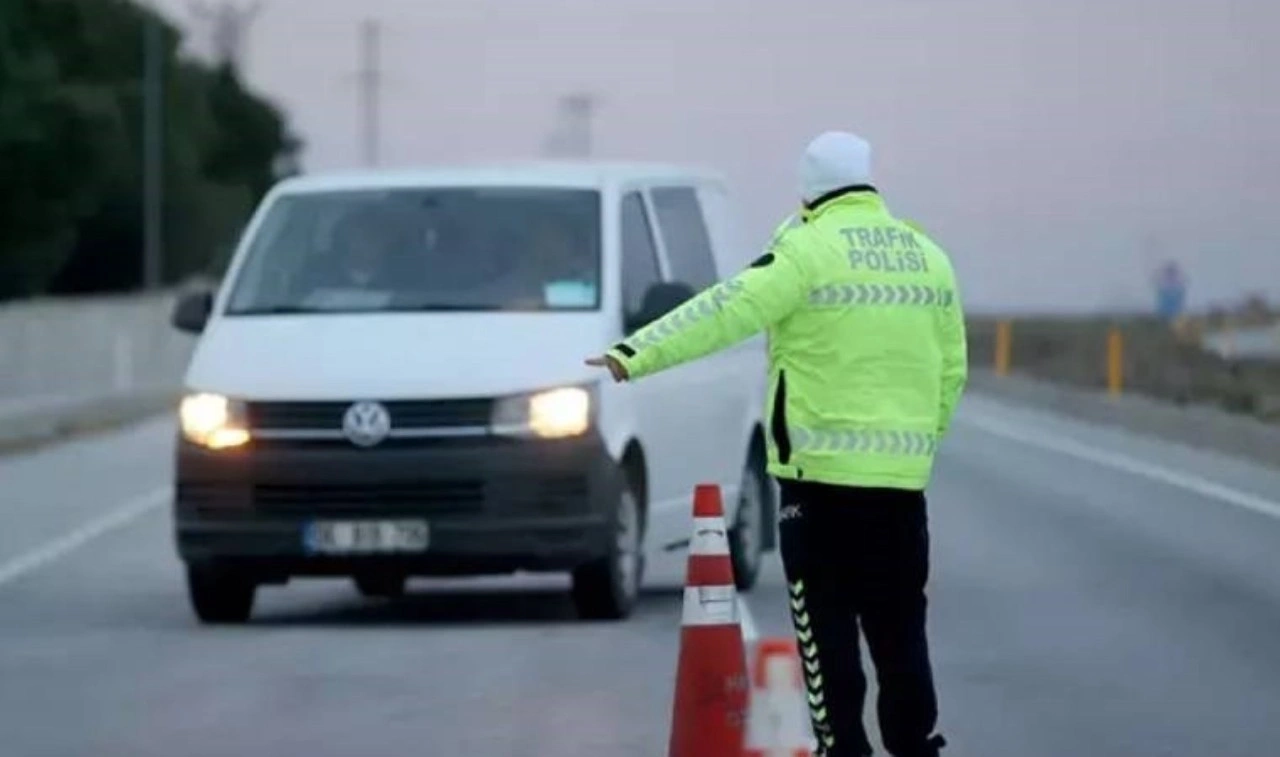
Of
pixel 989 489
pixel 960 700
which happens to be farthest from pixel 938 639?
pixel 989 489

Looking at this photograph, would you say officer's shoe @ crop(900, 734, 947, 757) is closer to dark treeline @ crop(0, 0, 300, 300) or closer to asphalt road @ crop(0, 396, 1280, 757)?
asphalt road @ crop(0, 396, 1280, 757)

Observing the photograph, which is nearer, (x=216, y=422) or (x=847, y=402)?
(x=847, y=402)

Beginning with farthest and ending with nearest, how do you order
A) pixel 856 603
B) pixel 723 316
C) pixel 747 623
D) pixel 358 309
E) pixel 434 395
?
pixel 358 309 → pixel 747 623 → pixel 434 395 → pixel 856 603 → pixel 723 316

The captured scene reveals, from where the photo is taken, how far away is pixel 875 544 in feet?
33.0

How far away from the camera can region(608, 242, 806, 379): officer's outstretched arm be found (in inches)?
388

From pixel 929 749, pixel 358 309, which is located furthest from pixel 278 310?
pixel 929 749

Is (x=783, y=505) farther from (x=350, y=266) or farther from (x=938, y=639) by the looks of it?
(x=350, y=266)

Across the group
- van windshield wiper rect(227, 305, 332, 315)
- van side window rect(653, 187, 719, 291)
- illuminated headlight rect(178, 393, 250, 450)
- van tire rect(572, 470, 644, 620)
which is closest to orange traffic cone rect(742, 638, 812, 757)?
van tire rect(572, 470, 644, 620)

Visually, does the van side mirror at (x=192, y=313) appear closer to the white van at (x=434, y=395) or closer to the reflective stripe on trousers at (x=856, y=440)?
the white van at (x=434, y=395)

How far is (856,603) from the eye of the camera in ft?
33.2

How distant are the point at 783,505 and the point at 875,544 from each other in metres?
0.28

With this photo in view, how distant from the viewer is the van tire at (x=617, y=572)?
17.0 metres

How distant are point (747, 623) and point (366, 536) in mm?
1827

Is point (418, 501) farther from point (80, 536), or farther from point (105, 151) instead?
point (105, 151)
